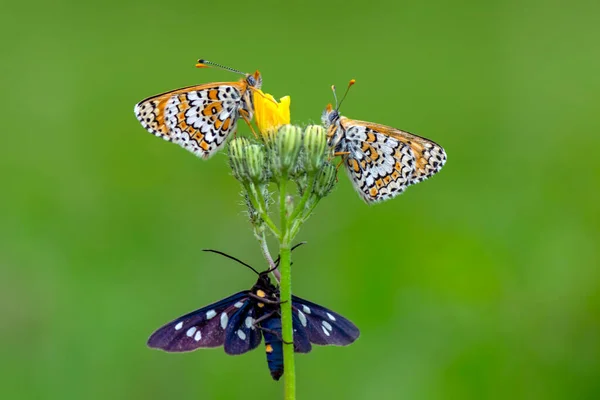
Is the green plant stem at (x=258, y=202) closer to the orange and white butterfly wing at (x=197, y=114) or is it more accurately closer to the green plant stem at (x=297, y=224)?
the green plant stem at (x=297, y=224)

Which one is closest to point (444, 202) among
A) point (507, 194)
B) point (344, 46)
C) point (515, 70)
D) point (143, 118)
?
point (507, 194)

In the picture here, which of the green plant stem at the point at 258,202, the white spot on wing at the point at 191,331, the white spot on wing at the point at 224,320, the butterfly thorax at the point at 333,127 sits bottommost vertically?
the white spot on wing at the point at 191,331

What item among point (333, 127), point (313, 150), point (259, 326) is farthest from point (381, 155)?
point (259, 326)

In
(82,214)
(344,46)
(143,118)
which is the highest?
(344,46)

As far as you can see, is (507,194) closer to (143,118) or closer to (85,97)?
(143,118)

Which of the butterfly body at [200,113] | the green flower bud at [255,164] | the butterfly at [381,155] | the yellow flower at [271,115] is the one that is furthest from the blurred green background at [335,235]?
the butterfly body at [200,113]

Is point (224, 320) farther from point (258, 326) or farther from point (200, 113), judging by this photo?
point (200, 113)

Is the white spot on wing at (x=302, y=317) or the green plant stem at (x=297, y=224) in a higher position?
the green plant stem at (x=297, y=224)

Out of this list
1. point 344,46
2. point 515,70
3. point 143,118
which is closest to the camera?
point 143,118
